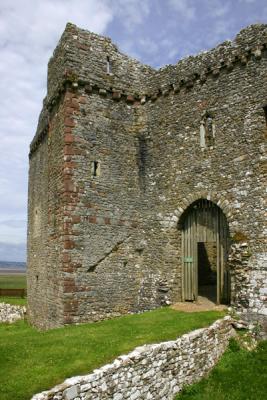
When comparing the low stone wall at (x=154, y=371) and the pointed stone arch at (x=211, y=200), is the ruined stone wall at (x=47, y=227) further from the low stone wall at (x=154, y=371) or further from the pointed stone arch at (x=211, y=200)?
the low stone wall at (x=154, y=371)

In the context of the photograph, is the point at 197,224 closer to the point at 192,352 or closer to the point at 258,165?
the point at 258,165

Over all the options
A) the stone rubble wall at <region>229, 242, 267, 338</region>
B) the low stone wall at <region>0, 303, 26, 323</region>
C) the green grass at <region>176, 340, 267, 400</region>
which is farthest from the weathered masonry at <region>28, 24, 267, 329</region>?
the low stone wall at <region>0, 303, 26, 323</region>

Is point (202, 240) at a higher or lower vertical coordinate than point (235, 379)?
higher

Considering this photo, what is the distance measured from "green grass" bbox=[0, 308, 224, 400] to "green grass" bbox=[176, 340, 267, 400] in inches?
47.5

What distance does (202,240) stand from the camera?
15.2 m

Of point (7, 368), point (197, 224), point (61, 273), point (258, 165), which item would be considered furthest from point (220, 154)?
point (7, 368)

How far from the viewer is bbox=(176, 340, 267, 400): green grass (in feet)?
32.1

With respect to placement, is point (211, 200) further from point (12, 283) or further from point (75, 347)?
point (12, 283)

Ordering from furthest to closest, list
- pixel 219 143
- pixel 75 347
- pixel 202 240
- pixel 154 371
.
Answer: pixel 202 240 → pixel 219 143 → pixel 75 347 → pixel 154 371

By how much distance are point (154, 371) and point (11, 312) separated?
18964 mm

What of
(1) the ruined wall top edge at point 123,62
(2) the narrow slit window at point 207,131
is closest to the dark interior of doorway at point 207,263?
(2) the narrow slit window at point 207,131

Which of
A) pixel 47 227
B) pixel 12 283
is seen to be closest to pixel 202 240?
pixel 47 227

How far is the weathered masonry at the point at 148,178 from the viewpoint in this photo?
13.5 m

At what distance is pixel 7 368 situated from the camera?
27.7 feet
